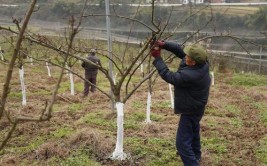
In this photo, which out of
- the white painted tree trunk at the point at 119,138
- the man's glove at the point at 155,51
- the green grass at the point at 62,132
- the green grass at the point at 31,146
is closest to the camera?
the man's glove at the point at 155,51

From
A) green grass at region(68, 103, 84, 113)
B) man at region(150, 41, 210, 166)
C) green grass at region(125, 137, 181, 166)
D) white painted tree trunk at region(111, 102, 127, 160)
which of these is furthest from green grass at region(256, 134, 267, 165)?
green grass at region(68, 103, 84, 113)

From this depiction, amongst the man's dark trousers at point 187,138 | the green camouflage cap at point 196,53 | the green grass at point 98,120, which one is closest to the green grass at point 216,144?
the man's dark trousers at point 187,138

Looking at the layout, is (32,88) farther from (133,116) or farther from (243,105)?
(243,105)

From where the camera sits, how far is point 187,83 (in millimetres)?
4781

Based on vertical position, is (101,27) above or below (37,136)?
above

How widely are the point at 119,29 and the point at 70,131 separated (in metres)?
21.2

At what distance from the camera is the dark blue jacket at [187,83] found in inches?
185

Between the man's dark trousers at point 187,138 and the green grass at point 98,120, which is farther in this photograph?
the green grass at point 98,120

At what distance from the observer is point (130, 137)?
7125 millimetres

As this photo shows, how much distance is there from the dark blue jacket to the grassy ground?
1306 mm

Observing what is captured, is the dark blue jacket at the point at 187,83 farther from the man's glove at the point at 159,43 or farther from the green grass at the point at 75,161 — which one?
the green grass at the point at 75,161

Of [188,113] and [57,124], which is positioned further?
[57,124]

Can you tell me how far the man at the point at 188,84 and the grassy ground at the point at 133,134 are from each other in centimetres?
90

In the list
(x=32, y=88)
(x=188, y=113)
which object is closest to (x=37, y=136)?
(x=188, y=113)
